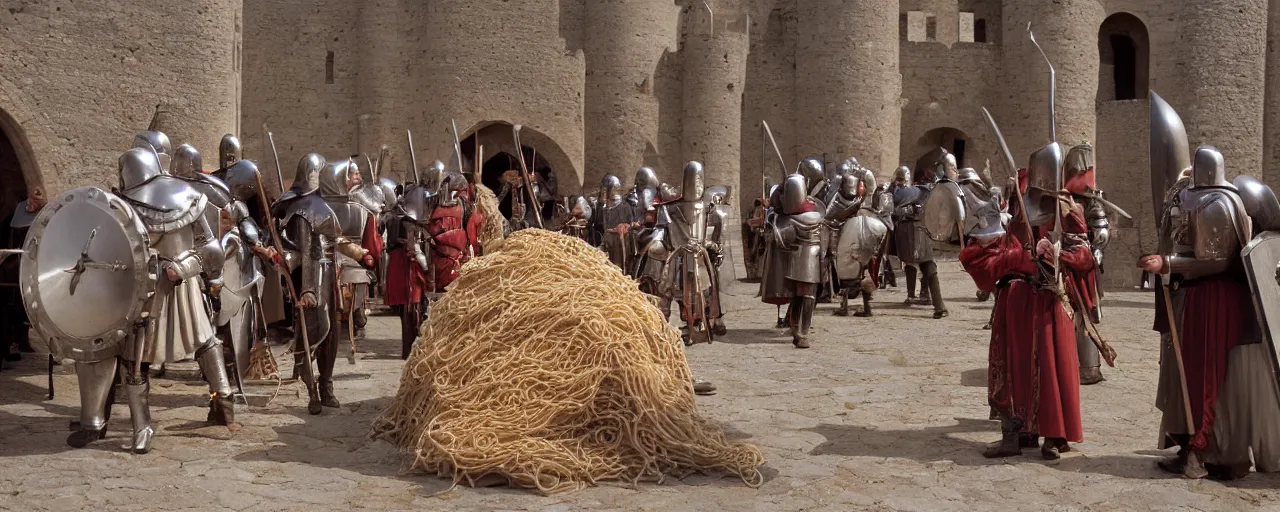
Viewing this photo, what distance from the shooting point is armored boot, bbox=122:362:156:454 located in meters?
5.46

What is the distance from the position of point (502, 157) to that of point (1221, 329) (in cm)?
1962

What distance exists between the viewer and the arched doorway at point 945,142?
2489 cm

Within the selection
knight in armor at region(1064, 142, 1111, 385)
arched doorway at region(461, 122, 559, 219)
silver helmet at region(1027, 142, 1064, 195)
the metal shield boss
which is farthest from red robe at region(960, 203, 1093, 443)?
arched doorway at region(461, 122, 559, 219)

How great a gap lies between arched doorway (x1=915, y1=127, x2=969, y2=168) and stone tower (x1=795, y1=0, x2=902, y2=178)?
2.75 m

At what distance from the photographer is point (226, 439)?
19.2 feet

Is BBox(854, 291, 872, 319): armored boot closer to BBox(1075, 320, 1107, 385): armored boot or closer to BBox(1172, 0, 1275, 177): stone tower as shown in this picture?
BBox(1075, 320, 1107, 385): armored boot

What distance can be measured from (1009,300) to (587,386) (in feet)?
6.88

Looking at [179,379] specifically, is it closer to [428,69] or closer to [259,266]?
[259,266]

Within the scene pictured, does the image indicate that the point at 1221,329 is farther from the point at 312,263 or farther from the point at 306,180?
the point at 306,180

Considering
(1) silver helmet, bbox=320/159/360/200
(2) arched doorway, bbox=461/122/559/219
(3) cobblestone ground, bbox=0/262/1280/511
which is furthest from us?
(2) arched doorway, bbox=461/122/559/219

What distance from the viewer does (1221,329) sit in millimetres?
5000

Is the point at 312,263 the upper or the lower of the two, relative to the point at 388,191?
lower

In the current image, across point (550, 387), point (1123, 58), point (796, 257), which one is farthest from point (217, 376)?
point (1123, 58)

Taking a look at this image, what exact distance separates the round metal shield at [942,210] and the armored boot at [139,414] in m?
5.29
